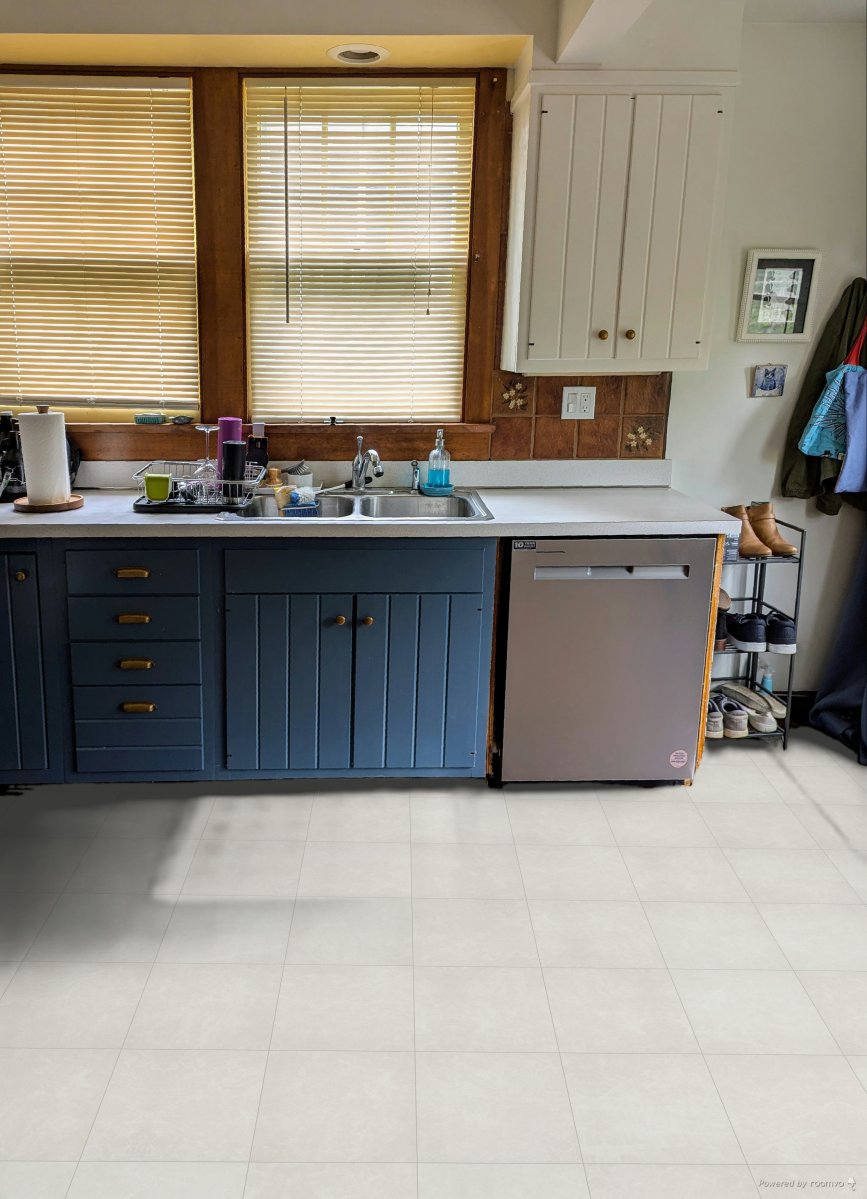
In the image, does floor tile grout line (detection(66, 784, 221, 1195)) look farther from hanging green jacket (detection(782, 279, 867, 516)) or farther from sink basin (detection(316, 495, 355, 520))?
hanging green jacket (detection(782, 279, 867, 516))

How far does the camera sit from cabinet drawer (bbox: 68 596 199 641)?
9.68 feet

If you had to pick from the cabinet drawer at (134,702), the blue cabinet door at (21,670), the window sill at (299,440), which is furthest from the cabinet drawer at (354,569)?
the window sill at (299,440)

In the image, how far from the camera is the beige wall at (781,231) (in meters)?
3.32

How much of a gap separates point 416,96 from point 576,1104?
3063 millimetres

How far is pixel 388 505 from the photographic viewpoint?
339 centimetres

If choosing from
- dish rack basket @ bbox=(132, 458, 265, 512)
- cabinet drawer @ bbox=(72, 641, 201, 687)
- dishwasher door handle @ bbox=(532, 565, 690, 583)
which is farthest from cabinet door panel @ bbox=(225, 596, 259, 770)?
dishwasher door handle @ bbox=(532, 565, 690, 583)

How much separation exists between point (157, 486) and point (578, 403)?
1.51 m

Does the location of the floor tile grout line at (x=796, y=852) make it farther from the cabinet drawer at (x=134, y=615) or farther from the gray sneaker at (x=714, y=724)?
the cabinet drawer at (x=134, y=615)

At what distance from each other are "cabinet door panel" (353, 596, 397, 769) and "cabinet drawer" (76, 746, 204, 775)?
0.52 metres

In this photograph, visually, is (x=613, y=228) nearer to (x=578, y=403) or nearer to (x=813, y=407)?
(x=578, y=403)

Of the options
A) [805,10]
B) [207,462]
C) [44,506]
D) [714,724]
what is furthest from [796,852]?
[805,10]

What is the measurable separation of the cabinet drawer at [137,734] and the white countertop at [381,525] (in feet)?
1.99

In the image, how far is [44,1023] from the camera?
2.10 metres

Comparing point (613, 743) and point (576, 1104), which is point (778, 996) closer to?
point (576, 1104)
